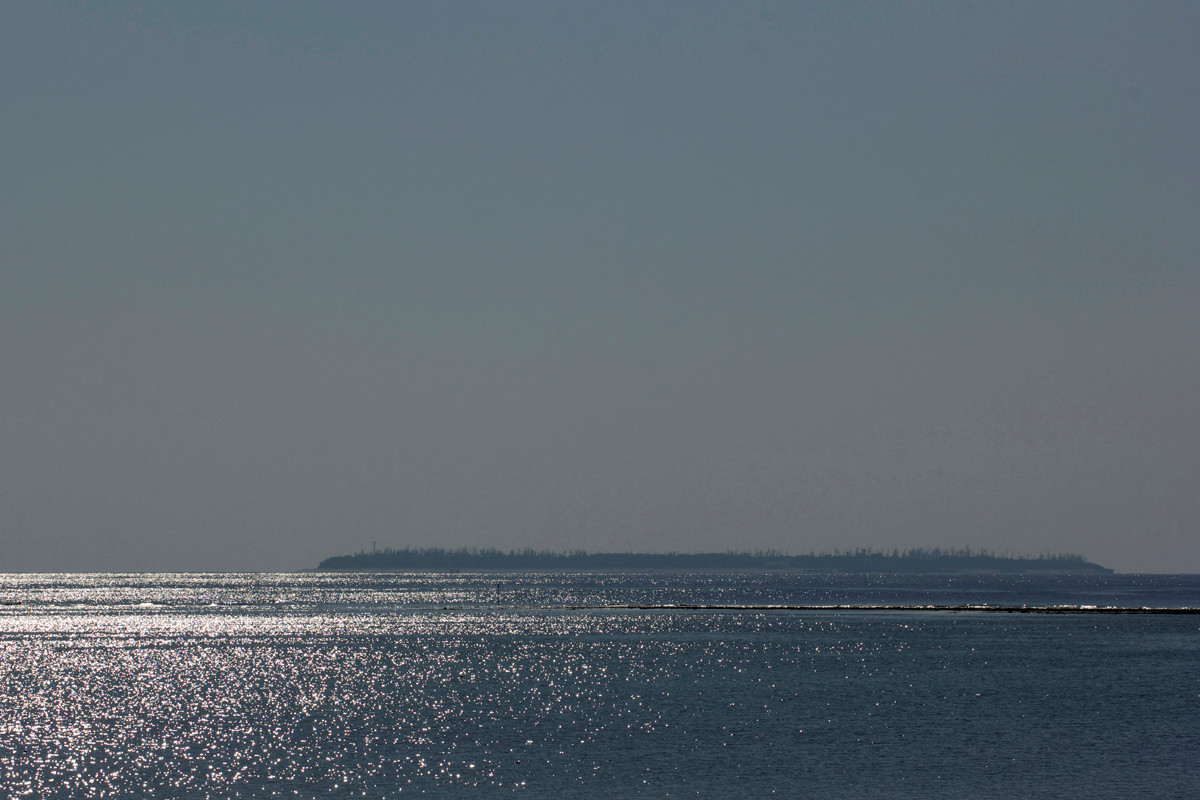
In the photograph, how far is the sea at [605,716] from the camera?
4741 centimetres

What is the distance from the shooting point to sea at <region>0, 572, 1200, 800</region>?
47406 mm

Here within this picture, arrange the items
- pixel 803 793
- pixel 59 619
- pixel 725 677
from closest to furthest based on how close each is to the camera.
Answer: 1. pixel 803 793
2. pixel 725 677
3. pixel 59 619

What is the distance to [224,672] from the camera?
3652 inches

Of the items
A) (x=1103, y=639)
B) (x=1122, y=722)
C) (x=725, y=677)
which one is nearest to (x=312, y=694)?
(x=725, y=677)

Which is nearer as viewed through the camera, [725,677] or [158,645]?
[725,677]

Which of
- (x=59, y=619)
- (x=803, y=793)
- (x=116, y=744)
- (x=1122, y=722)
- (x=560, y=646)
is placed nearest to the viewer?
(x=803, y=793)

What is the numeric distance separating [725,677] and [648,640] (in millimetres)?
38108

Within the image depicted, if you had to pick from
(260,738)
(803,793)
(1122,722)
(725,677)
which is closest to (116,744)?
(260,738)

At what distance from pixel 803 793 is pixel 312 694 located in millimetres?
41129

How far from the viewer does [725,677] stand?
86312 mm

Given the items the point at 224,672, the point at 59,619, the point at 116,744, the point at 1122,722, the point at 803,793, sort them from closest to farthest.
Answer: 1. the point at 803,793
2. the point at 116,744
3. the point at 1122,722
4. the point at 224,672
5. the point at 59,619

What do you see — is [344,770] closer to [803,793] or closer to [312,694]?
[803,793]

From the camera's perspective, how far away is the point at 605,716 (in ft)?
216

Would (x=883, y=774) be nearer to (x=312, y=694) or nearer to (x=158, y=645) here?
(x=312, y=694)
